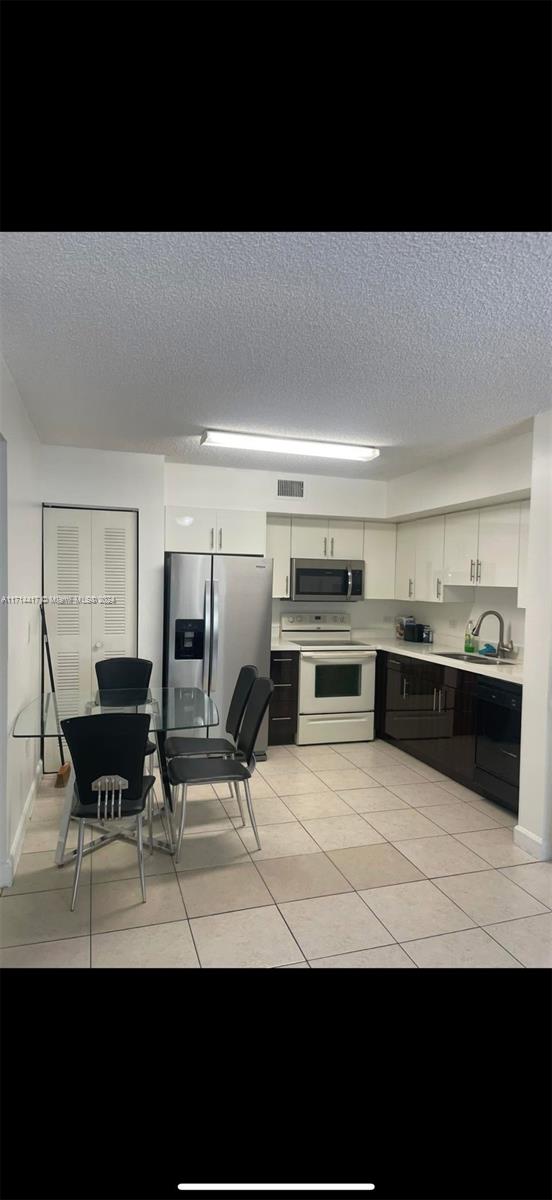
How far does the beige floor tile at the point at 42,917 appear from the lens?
2.29 meters

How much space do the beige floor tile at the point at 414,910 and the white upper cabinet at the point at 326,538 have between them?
3188 mm

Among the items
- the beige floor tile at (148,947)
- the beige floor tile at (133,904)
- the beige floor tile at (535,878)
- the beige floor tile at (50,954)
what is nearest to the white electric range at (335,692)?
the beige floor tile at (535,878)

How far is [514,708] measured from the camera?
11.4 ft

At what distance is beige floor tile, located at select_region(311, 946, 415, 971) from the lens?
211 centimetres

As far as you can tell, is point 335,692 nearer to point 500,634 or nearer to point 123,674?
point 500,634

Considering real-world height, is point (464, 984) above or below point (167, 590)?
below

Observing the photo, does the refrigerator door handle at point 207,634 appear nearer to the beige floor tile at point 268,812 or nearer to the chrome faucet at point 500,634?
the beige floor tile at point 268,812

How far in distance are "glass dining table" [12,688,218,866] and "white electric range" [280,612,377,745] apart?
4.83 ft

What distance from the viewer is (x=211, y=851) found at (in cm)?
308

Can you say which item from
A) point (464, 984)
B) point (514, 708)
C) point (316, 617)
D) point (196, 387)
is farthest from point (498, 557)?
point (464, 984)

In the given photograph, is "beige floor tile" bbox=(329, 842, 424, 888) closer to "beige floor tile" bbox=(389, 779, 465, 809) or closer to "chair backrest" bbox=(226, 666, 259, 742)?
"beige floor tile" bbox=(389, 779, 465, 809)

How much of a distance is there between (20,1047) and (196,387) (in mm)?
2687

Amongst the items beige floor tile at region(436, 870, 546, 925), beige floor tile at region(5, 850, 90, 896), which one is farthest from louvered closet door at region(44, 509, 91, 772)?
beige floor tile at region(436, 870, 546, 925)
